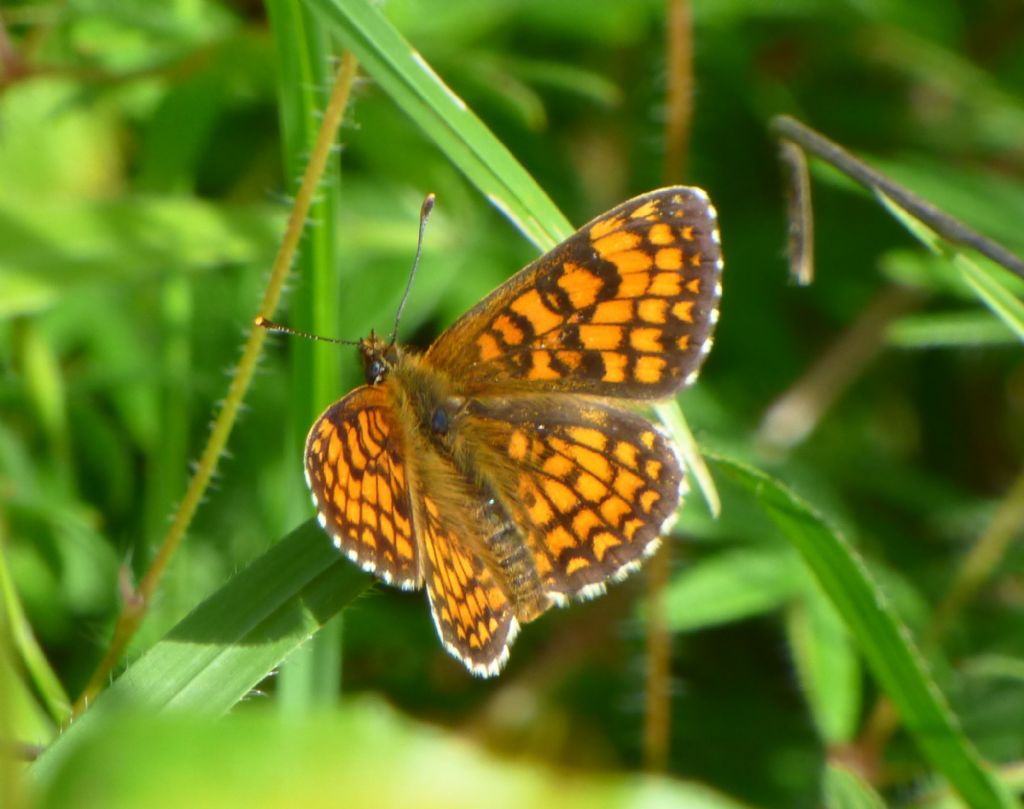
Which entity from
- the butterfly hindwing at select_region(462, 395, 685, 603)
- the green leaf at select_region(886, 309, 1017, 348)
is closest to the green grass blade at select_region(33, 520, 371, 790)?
the butterfly hindwing at select_region(462, 395, 685, 603)

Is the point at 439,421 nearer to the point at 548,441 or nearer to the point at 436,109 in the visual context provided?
the point at 548,441

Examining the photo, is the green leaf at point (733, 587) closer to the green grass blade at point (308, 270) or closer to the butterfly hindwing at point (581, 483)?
the butterfly hindwing at point (581, 483)

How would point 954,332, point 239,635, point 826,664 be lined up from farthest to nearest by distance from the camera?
point 954,332
point 826,664
point 239,635

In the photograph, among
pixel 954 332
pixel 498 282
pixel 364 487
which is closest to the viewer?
pixel 364 487

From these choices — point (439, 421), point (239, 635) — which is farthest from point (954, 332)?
point (239, 635)

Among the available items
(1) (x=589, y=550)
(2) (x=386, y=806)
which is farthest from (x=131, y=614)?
(2) (x=386, y=806)

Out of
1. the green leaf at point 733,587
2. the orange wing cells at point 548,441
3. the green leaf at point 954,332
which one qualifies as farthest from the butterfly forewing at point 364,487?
the green leaf at point 954,332
